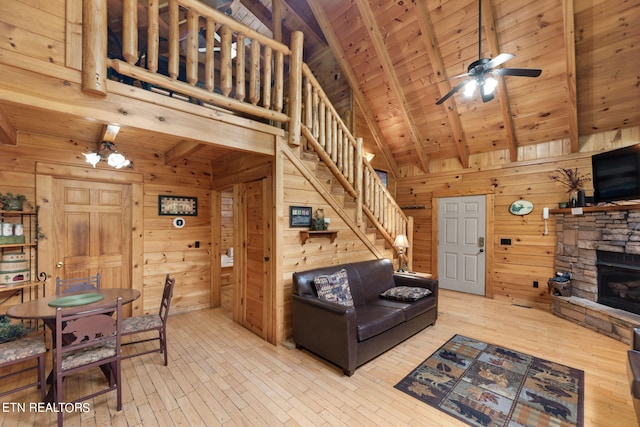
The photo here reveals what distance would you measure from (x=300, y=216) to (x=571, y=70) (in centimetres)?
409

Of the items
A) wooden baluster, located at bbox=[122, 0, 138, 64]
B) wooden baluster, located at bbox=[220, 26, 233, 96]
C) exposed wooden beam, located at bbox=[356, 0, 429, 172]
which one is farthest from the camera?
exposed wooden beam, located at bbox=[356, 0, 429, 172]

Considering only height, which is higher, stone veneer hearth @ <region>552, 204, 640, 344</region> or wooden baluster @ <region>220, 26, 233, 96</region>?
wooden baluster @ <region>220, 26, 233, 96</region>

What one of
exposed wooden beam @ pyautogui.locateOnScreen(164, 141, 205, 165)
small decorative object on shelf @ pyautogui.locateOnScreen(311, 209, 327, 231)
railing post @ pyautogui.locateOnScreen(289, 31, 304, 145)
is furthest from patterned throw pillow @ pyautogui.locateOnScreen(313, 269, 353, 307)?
exposed wooden beam @ pyautogui.locateOnScreen(164, 141, 205, 165)

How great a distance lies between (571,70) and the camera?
3.66m

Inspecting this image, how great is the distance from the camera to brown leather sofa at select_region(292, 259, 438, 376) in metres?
2.64

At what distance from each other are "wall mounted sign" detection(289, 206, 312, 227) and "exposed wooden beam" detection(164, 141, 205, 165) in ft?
4.24

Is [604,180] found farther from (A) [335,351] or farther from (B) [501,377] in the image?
(A) [335,351]

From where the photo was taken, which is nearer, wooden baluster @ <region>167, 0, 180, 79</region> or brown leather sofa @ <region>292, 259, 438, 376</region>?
wooden baluster @ <region>167, 0, 180, 79</region>

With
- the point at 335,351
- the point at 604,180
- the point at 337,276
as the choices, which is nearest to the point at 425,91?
the point at 604,180

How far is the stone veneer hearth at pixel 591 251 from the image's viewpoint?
355 cm

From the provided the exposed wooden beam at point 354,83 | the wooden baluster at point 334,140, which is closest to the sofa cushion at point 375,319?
the wooden baluster at point 334,140

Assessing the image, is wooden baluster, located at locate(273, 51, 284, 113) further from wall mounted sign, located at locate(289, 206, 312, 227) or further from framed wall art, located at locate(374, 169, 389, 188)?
framed wall art, located at locate(374, 169, 389, 188)

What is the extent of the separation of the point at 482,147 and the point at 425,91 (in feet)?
5.36

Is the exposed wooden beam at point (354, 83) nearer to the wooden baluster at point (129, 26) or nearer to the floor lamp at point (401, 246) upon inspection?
the floor lamp at point (401, 246)
